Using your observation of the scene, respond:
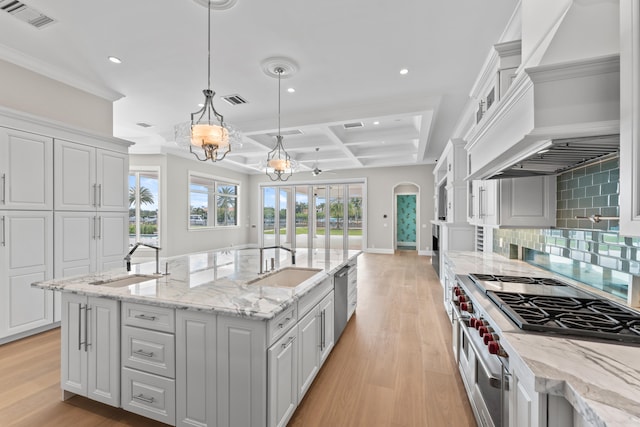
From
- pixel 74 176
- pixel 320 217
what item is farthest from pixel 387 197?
A: pixel 74 176

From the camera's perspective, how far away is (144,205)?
7047mm

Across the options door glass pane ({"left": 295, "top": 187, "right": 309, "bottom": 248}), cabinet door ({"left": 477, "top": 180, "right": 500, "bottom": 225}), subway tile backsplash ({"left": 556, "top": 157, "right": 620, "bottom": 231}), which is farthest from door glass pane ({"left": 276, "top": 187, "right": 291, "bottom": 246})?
subway tile backsplash ({"left": 556, "top": 157, "right": 620, "bottom": 231})

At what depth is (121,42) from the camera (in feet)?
8.95

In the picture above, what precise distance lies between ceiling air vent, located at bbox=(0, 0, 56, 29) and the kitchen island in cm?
232

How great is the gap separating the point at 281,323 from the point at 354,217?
26.7 feet

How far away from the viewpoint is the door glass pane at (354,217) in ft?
31.0

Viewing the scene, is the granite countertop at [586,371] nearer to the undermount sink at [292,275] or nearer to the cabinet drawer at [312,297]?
the cabinet drawer at [312,297]

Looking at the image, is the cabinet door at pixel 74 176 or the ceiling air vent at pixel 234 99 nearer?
the cabinet door at pixel 74 176

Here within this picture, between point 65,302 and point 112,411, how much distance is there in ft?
2.64

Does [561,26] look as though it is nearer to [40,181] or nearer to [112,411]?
[112,411]

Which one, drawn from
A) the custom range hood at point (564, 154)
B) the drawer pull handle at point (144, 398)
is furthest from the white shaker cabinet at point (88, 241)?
the custom range hood at point (564, 154)

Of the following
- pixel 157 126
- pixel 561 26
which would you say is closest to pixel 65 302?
pixel 561 26

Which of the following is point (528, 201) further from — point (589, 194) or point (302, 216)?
point (302, 216)

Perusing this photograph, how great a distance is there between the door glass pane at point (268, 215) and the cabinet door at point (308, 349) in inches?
330
